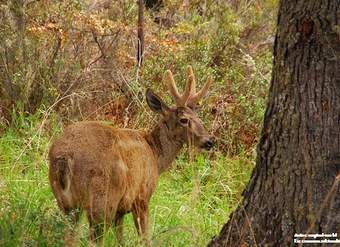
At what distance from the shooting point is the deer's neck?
794 cm

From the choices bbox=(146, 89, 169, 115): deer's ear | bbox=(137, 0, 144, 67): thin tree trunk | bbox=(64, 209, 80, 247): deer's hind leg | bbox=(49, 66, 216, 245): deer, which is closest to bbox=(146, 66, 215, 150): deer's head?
bbox=(146, 89, 169, 115): deer's ear

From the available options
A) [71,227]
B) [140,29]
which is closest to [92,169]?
[71,227]

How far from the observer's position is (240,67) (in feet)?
38.8

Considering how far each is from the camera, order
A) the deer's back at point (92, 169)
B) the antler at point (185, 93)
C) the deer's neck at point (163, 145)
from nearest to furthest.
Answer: the deer's back at point (92, 169) < the deer's neck at point (163, 145) < the antler at point (185, 93)

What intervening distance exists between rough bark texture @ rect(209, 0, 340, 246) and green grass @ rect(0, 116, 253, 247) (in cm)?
57

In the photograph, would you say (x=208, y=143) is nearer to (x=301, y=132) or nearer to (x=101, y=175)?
(x=101, y=175)

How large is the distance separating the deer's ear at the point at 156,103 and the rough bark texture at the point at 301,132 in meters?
2.92

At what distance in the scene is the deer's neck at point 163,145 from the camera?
7938 millimetres

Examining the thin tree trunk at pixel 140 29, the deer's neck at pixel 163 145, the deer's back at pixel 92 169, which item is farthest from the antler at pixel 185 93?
the thin tree trunk at pixel 140 29

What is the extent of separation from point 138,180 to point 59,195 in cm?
91

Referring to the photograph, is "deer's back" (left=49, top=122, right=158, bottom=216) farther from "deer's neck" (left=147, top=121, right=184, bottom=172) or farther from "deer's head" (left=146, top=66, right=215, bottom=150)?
"deer's head" (left=146, top=66, right=215, bottom=150)

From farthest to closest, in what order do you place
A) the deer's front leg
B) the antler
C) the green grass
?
1. the antler
2. the deer's front leg
3. the green grass

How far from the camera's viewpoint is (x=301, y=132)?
16.8 ft

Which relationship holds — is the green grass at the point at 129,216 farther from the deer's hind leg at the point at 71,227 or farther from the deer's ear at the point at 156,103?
the deer's ear at the point at 156,103
